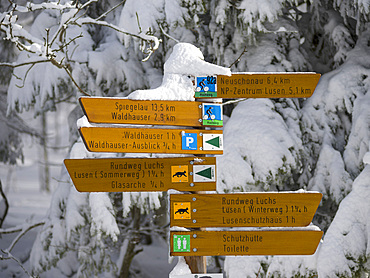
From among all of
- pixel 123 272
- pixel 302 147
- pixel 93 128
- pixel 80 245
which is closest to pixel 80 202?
pixel 80 245

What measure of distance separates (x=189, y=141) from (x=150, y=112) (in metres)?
0.33

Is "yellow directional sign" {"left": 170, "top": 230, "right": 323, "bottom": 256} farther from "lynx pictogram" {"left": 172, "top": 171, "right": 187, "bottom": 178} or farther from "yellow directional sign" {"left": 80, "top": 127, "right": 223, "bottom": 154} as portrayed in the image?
"yellow directional sign" {"left": 80, "top": 127, "right": 223, "bottom": 154}

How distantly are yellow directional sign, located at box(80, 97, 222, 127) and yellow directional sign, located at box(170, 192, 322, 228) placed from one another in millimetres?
376

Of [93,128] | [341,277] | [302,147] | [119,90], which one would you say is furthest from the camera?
[119,90]

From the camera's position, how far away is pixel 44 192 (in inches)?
911

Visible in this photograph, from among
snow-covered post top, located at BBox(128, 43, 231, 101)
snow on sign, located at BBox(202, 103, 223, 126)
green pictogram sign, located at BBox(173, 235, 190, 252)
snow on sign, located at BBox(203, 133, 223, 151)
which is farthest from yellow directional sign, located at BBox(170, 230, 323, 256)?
snow-covered post top, located at BBox(128, 43, 231, 101)

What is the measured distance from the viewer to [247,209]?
3.17 metres

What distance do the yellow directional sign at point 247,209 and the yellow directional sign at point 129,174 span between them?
0.09m

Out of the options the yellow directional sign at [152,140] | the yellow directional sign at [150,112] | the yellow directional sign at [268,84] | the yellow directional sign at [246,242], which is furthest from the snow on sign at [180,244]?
the yellow directional sign at [268,84]

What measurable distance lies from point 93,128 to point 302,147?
3256 mm

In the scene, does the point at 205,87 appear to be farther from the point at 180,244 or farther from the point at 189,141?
the point at 180,244

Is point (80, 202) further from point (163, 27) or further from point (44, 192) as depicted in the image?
point (44, 192)

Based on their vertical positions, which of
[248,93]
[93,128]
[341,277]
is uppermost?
[248,93]

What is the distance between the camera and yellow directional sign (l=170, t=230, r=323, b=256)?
3.14 m
